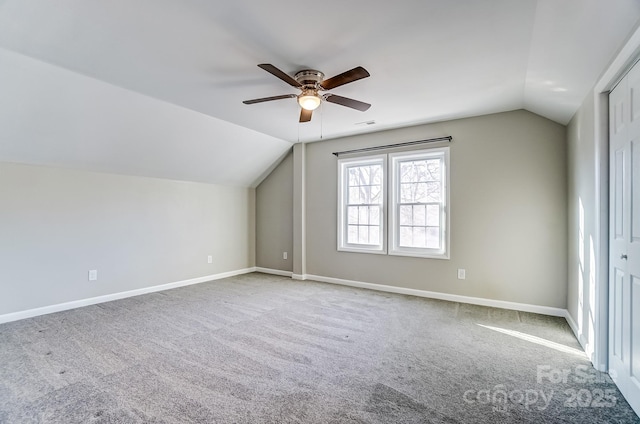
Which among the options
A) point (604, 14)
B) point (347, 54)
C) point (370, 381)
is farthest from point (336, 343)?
point (604, 14)

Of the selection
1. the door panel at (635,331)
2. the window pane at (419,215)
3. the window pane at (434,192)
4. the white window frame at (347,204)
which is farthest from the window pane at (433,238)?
the door panel at (635,331)

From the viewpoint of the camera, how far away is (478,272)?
4070 millimetres

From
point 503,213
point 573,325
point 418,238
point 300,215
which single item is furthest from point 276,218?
point 573,325

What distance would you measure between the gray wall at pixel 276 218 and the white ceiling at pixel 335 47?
2.41 m

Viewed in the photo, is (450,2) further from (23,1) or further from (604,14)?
(23,1)

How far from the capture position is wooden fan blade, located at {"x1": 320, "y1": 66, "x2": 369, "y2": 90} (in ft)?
7.52

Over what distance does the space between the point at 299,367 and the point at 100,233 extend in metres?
3.54

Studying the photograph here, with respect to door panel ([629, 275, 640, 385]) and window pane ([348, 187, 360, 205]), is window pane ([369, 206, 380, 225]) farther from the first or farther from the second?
door panel ([629, 275, 640, 385])

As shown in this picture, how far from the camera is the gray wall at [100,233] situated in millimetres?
3529

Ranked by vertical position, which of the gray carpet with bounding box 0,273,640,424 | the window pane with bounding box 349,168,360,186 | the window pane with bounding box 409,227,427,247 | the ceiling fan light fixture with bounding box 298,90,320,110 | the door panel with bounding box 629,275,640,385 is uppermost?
the ceiling fan light fixture with bounding box 298,90,320,110

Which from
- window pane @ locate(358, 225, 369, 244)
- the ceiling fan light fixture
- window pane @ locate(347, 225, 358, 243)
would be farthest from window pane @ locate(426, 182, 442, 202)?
the ceiling fan light fixture

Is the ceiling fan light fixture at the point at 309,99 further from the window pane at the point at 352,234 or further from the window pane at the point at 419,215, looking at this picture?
the window pane at the point at 352,234

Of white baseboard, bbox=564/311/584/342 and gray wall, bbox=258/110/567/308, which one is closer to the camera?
white baseboard, bbox=564/311/584/342

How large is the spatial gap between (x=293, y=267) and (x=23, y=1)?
4.77m
